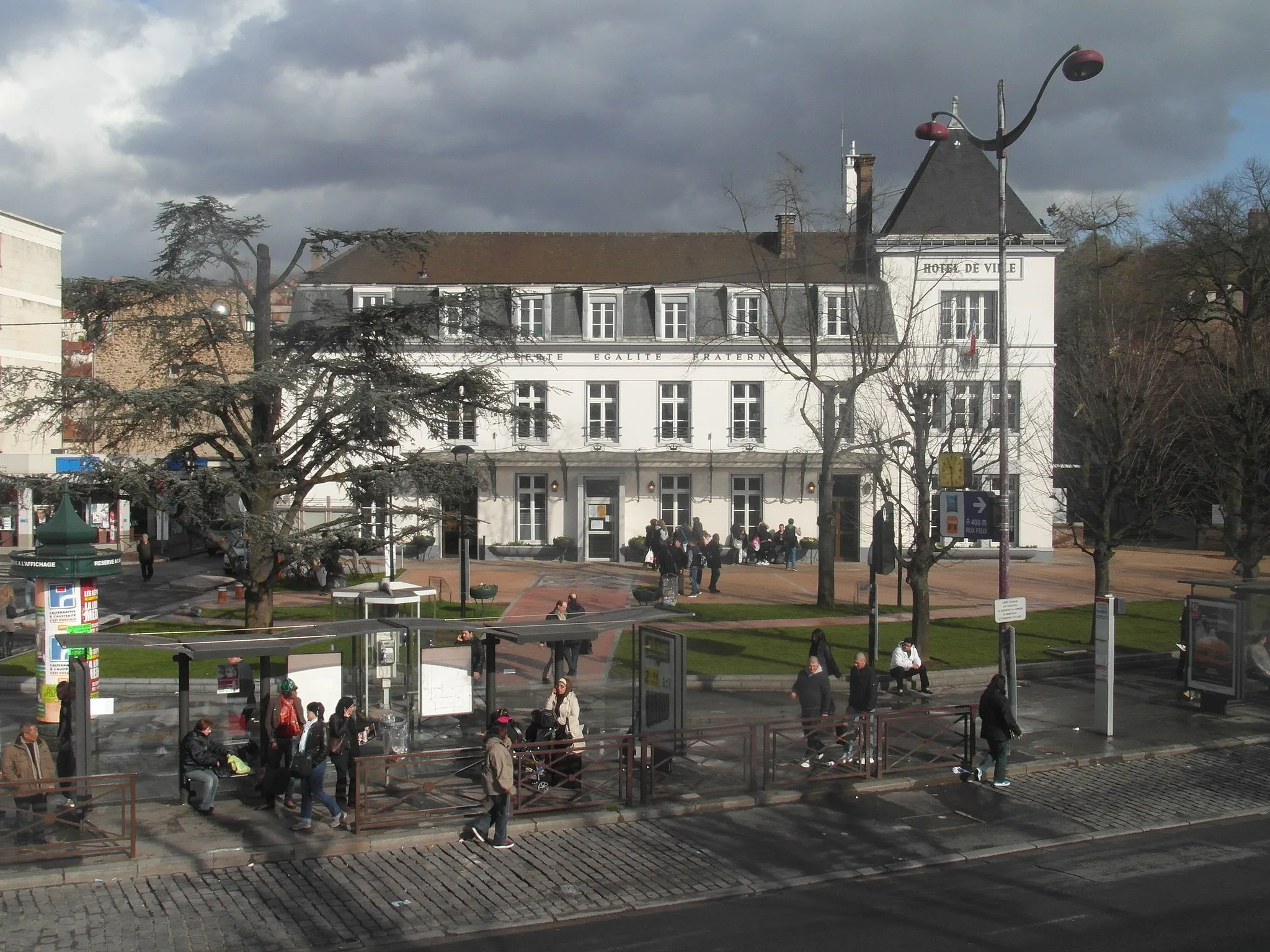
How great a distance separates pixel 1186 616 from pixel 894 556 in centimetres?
502

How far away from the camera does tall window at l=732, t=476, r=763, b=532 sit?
39.8 meters

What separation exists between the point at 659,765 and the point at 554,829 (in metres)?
1.74

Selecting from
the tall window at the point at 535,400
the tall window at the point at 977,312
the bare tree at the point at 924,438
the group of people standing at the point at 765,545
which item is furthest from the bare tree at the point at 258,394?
the tall window at the point at 977,312

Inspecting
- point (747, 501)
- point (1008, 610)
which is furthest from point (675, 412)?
point (1008, 610)

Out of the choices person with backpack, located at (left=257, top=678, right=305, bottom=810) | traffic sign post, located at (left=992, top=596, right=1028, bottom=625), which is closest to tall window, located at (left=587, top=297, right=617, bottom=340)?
traffic sign post, located at (left=992, top=596, right=1028, bottom=625)

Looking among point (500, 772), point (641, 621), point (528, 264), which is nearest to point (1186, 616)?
point (641, 621)

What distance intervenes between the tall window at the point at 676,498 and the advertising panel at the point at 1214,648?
22530 mm

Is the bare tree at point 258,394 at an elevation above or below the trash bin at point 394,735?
above

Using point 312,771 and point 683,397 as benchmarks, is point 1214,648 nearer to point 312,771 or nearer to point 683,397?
point 312,771

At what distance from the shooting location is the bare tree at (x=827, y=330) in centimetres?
2733

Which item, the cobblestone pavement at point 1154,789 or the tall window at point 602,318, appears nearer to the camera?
the cobblestone pavement at point 1154,789

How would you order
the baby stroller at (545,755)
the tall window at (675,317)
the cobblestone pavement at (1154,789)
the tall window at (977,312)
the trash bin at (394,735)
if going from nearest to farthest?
the baby stroller at (545,755) < the cobblestone pavement at (1154,789) < the trash bin at (394,735) < the tall window at (977,312) < the tall window at (675,317)

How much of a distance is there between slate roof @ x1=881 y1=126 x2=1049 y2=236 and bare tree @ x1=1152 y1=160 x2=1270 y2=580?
21.6 ft

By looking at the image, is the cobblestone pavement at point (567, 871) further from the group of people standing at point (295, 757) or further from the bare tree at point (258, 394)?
the bare tree at point (258, 394)
